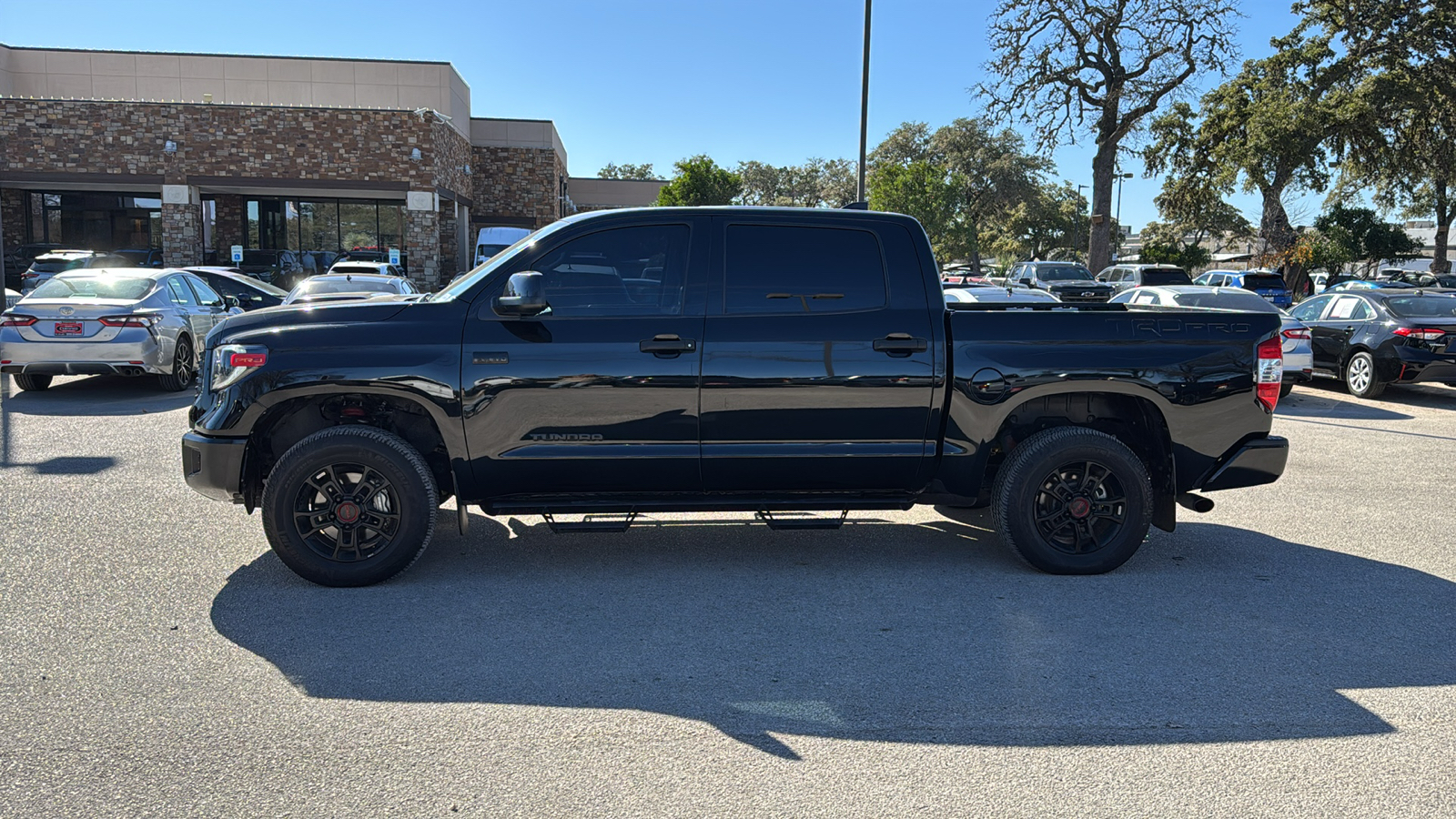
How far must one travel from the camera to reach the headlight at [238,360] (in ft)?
17.6

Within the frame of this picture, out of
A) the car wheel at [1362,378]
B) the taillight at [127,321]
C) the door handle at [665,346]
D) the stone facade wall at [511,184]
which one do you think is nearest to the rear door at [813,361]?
the door handle at [665,346]

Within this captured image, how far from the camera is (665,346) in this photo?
5.45 metres

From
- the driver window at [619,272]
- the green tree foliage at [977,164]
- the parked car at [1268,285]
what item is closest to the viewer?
the driver window at [619,272]

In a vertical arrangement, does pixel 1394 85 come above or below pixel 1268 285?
above

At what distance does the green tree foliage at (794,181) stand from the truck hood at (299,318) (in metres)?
92.6

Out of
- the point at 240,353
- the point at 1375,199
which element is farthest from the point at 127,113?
the point at 1375,199

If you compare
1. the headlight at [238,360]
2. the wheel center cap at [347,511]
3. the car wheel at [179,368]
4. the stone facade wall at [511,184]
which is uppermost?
the stone facade wall at [511,184]

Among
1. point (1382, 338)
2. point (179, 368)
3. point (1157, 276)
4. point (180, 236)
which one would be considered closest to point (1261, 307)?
point (1382, 338)

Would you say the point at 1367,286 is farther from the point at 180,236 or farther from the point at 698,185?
the point at 698,185

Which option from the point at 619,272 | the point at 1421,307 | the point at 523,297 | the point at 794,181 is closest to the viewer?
the point at 523,297

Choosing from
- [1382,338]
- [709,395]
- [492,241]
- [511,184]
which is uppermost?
[511,184]

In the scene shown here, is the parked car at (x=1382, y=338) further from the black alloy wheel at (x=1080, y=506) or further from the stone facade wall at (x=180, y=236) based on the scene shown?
the stone facade wall at (x=180, y=236)

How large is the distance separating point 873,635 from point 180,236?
32.8m

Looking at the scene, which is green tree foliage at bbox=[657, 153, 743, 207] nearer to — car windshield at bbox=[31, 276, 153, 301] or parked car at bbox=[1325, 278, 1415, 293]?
parked car at bbox=[1325, 278, 1415, 293]
